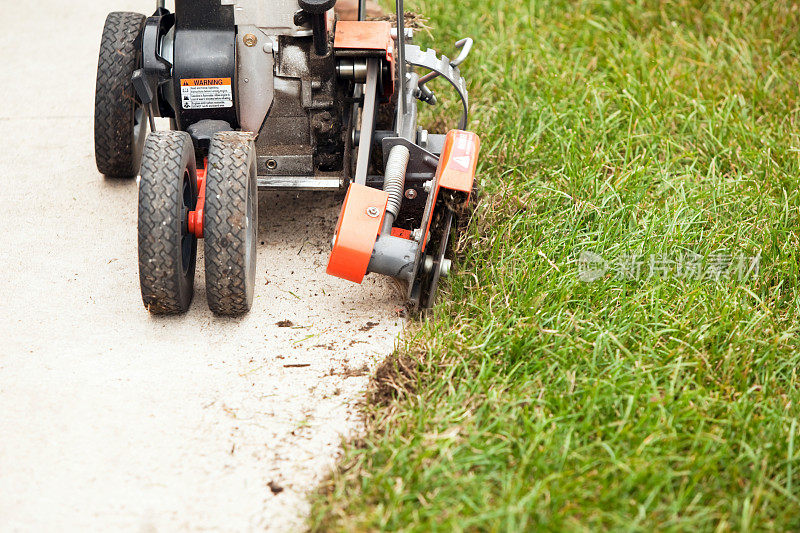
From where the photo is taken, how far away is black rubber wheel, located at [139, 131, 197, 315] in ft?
8.76

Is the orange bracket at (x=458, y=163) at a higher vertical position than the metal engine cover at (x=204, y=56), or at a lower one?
lower

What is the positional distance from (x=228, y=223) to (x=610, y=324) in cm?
134

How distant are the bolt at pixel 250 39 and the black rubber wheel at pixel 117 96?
2.31 feet

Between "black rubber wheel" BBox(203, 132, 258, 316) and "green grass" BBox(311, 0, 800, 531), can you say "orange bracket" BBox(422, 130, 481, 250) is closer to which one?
"green grass" BBox(311, 0, 800, 531)

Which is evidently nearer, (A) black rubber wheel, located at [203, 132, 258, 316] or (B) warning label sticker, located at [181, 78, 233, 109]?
(A) black rubber wheel, located at [203, 132, 258, 316]

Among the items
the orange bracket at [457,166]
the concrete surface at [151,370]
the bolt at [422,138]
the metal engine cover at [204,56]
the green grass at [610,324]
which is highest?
the metal engine cover at [204,56]

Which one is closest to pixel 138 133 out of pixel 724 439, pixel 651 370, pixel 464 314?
pixel 464 314

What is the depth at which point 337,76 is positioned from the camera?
3.14m

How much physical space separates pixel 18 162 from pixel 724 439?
10.9 feet

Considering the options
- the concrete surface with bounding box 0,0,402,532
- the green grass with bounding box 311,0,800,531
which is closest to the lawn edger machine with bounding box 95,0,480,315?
the concrete surface with bounding box 0,0,402,532

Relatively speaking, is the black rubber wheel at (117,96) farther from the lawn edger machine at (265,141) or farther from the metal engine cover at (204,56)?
the metal engine cover at (204,56)

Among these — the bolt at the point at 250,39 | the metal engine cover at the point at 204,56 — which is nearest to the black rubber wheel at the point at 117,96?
the metal engine cover at the point at 204,56

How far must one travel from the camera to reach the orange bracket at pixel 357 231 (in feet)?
9.13

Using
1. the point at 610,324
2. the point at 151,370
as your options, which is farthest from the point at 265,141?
the point at 610,324
